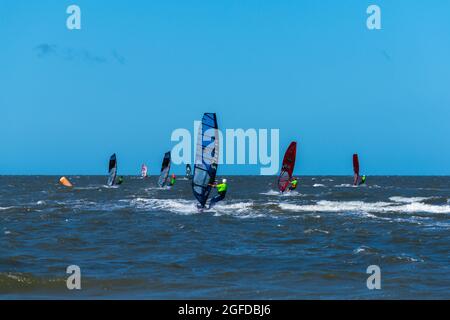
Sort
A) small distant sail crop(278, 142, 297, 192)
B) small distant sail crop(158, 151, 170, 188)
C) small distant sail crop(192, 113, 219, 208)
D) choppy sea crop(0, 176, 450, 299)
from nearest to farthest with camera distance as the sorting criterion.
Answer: choppy sea crop(0, 176, 450, 299)
small distant sail crop(192, 113, 219, 208)
small distant sail crop(278, 142, 297, 192)
small distant sail crop(158, 151, 170, 188)

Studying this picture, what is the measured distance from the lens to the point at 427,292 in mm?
10086

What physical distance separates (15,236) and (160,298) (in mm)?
9701

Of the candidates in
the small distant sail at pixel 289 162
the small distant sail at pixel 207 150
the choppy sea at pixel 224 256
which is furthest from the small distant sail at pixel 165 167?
the choppy sea at pixel 224 256

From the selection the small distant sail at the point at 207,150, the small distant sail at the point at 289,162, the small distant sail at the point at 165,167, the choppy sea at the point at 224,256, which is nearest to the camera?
the choppy sea at the point at 224,256

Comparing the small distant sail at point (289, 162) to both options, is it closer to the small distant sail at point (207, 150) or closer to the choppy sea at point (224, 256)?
the small distant sail at point (207, 150)

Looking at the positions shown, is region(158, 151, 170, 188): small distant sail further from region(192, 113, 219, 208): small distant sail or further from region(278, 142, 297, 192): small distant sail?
region(192, 113, 219, 208): small distant sail

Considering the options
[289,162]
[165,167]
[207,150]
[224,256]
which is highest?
[207,150]

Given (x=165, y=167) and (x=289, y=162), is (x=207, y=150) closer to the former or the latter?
(x=289, y=162)

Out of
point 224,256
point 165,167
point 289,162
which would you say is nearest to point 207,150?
point 224,256

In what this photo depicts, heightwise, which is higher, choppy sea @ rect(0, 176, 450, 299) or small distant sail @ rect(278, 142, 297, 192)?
small distant sail @ rect(278, 142, 297, 192)

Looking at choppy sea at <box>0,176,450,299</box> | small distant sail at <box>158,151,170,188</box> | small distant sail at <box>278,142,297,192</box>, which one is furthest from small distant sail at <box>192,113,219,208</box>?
small distant sail at <box>158,151,170,188</box>

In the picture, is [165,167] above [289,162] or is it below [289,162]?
below
